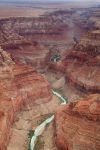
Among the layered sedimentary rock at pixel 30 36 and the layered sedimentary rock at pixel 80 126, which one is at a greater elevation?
the layered sedimentary rock at pixel 80 126

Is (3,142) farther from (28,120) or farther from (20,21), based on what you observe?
(20,21)

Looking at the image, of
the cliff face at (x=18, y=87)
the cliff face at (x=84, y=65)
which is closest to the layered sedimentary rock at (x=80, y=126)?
the cliff face at (x=18, y=87)

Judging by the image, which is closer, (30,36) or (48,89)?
(48,89)

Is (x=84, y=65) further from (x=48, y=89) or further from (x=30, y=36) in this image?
(x=30, y=36)

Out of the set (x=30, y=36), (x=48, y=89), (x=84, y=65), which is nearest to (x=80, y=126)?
(x=48, y=89)

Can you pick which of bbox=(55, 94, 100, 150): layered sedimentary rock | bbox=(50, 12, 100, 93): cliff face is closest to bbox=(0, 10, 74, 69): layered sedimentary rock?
bbox=(50, 12, 100, 93): cliff face

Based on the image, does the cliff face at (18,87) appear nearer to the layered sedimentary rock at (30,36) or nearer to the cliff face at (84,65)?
the cliff face at (84,65)

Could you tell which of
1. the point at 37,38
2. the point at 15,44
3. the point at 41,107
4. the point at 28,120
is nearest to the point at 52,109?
the point at 41,107

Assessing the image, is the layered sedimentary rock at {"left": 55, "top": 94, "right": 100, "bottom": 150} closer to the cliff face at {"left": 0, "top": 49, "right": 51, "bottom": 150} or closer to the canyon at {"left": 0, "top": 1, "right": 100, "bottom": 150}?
the canyon at {"left": 0, "top": 1, "right": 100, "bottom": 150}
